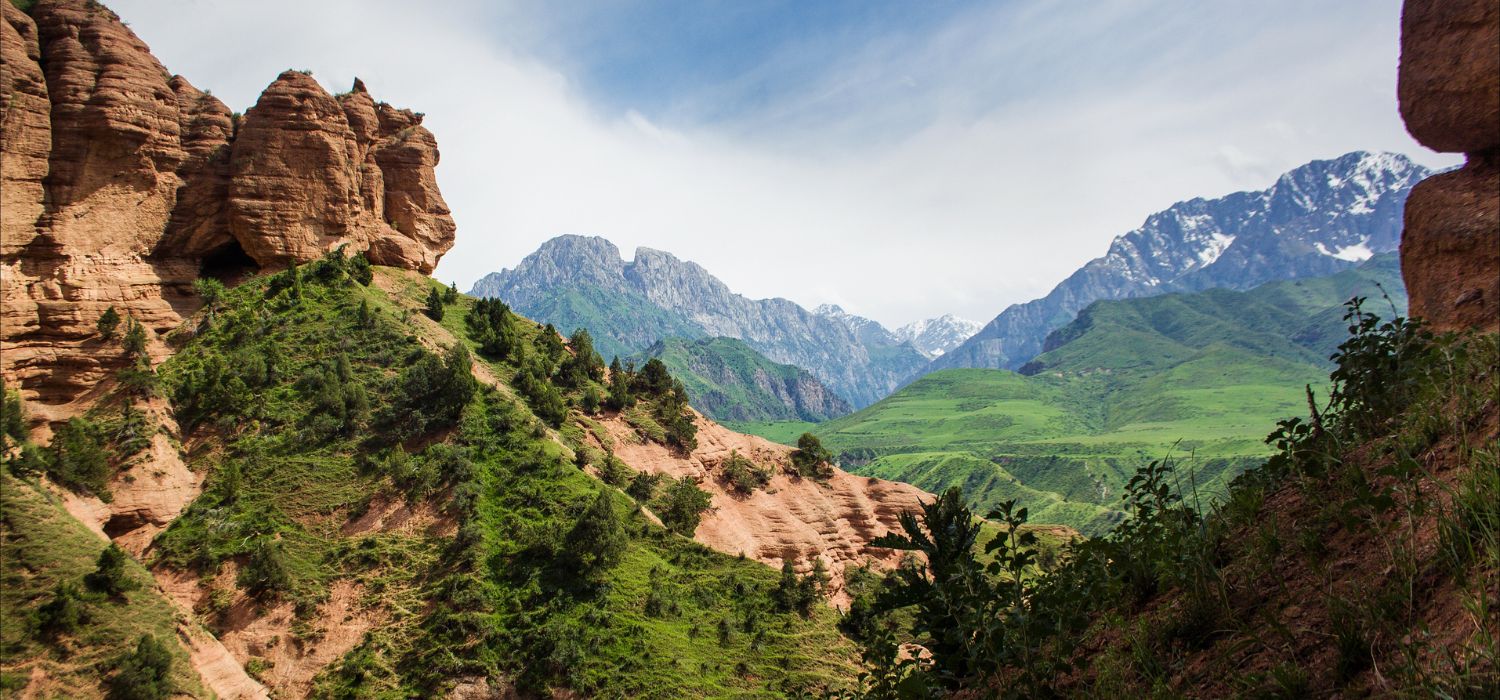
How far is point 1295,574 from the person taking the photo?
16.9ft

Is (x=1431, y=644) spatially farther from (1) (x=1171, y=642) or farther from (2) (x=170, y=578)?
(2) (x=170, y=578)

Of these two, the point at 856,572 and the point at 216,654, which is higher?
the point at 216,654

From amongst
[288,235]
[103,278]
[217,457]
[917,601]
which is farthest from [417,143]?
[917,601]

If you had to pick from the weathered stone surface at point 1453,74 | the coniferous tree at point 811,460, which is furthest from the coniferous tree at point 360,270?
the weathered stone surface at point 1453,74

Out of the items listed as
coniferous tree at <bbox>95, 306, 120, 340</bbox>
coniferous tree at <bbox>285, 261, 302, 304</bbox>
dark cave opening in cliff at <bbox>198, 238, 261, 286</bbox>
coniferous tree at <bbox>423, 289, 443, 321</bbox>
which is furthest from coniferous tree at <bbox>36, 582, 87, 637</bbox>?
dark cave opening in cliff at <bbox>198, 238, 261, 286</bbox>

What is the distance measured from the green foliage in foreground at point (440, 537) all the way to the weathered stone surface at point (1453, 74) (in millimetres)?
32760

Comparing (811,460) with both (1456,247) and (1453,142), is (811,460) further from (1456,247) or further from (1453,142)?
(1456,247)

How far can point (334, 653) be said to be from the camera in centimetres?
3209

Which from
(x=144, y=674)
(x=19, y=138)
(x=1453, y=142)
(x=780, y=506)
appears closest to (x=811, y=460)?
(x=780, y=506)

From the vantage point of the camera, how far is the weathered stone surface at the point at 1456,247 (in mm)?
8750

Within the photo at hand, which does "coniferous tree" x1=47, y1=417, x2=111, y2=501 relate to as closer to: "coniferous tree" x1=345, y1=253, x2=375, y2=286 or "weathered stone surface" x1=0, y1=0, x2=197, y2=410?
"weathered stone surface" x1=0, y1=0, x2=197, y2=410

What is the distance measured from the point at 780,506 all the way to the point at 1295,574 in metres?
53.6

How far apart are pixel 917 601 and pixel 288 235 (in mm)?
65980

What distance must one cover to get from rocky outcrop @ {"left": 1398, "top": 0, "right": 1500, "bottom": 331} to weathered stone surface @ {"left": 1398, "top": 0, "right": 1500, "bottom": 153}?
0.01m
